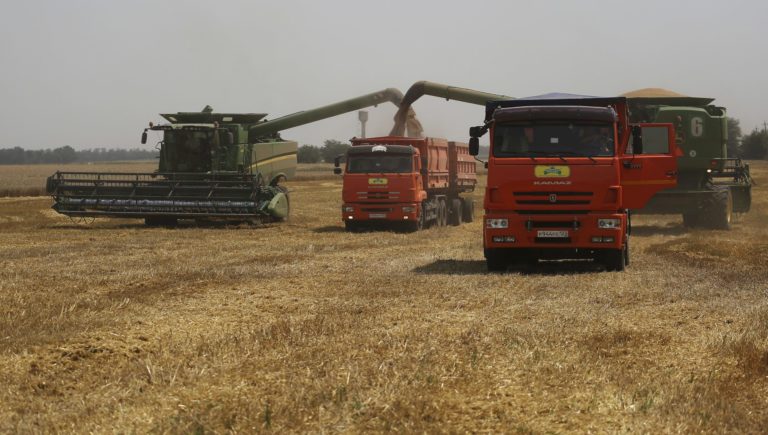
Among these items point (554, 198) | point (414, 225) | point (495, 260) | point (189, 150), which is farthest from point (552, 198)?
point (189, 150)

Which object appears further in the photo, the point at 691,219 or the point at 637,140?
the point at 691,219

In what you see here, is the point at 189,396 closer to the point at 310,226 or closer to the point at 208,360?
the point at 208,360

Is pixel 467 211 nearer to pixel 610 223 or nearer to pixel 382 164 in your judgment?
pixel 382 164

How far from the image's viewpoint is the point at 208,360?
8.63 m

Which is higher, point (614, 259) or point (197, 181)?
point (197, 181)

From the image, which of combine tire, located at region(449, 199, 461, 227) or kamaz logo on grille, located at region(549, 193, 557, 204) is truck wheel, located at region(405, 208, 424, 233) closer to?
combine tire, located at region(449, 199, 461, 227)

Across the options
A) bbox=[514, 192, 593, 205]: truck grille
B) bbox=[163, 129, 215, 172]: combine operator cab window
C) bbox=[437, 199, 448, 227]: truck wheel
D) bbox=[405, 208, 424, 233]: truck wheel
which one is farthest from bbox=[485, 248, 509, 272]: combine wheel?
bbox=[163, 129, 215, 172]: combine operator cab window

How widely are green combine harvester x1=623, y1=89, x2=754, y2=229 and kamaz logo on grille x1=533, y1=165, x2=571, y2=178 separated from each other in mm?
11769

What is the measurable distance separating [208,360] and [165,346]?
92cm

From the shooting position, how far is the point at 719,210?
27.8 meters

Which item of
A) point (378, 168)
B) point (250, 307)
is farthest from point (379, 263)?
point (378, 168)

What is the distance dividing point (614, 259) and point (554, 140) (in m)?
2.20

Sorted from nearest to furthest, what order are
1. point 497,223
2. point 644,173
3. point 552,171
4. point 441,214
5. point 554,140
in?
1. point 552,171
2. point 554,140
3. point 497,223
4. point 644,173
5. point 441,214

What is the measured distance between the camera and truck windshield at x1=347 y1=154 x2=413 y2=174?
28.6m
